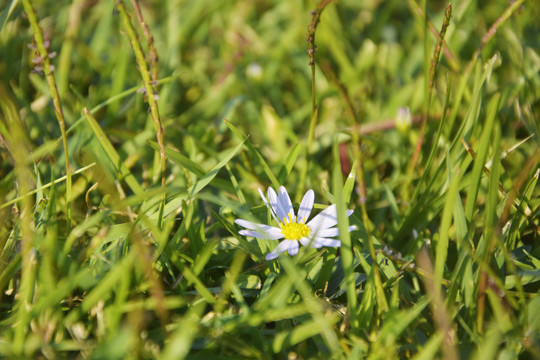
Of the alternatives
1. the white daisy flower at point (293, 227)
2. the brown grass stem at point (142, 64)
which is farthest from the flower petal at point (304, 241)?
the brown grass stem at point (142, 64)

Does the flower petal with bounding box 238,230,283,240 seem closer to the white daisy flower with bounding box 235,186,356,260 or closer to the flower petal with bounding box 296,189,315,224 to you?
the white daisy flower with bounding box 235,186,356,260

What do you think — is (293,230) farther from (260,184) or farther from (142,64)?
(142,64)

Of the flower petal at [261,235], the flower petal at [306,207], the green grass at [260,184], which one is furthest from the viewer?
the flower petal at [306,207]

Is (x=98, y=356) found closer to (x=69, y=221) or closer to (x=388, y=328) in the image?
(x=69, y=221)

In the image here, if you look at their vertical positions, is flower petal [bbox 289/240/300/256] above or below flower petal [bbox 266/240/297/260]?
below

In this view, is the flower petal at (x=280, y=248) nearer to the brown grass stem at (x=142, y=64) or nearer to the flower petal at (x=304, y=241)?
the flower petal at (x=304, y=241)

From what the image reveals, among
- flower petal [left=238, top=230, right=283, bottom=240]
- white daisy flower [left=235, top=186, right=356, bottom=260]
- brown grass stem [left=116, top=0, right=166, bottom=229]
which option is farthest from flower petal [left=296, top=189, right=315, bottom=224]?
brown grass stem [left=116, top=0, right=166, bottom=229]
